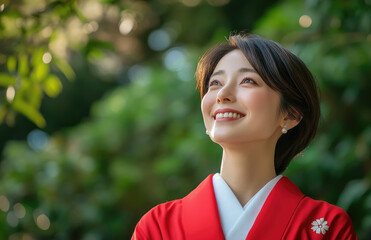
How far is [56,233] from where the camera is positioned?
4125 mm

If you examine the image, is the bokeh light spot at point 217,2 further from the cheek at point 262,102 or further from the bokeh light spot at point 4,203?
the cheek at point 262,102

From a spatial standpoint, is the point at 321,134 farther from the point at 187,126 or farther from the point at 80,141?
the point at 80,141

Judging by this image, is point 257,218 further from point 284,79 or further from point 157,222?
point 284,79

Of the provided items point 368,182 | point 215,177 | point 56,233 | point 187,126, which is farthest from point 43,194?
point 215,177

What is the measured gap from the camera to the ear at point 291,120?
4.81ft

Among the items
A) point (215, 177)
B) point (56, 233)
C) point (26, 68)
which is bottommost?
point (56, 233)

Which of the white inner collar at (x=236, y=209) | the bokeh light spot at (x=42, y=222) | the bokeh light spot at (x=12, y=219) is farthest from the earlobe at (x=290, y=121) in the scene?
the bokeh light spot at (x=12, y=219)

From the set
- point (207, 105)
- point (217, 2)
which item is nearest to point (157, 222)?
point (207, 105)

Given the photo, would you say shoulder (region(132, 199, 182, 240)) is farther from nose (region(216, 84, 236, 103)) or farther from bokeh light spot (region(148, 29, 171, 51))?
bokeh light spot (region(148, 29, 171, 51))

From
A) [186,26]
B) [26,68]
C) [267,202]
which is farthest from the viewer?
[186,26]

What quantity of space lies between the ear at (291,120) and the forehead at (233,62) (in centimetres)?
18

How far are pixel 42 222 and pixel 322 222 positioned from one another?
10.4 ft

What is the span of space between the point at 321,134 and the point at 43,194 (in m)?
2.18

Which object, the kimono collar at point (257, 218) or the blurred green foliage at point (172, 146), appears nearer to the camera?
the kimono collar at point (257, 218)
